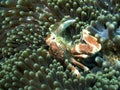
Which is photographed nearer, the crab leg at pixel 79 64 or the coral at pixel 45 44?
the coral at pixel 45 44

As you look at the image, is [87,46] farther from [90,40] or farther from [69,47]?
[69,47]

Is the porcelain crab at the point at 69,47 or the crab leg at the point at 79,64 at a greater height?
the porcelain crab at the point at 69,47

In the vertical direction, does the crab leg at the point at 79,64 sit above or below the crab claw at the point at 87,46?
below

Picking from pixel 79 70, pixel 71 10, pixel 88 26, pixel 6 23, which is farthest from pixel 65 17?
pixel 6 23

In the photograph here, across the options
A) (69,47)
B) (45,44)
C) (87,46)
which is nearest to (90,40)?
(87,46)

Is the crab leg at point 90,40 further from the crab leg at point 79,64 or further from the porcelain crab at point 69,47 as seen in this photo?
the crab leg at point 79,64

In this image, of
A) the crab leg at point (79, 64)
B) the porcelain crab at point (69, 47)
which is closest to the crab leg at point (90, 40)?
the porcelain crab at point (69, 47)

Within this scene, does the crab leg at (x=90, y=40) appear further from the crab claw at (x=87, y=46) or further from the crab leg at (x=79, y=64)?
the crab leg at (x=79, y=64)
